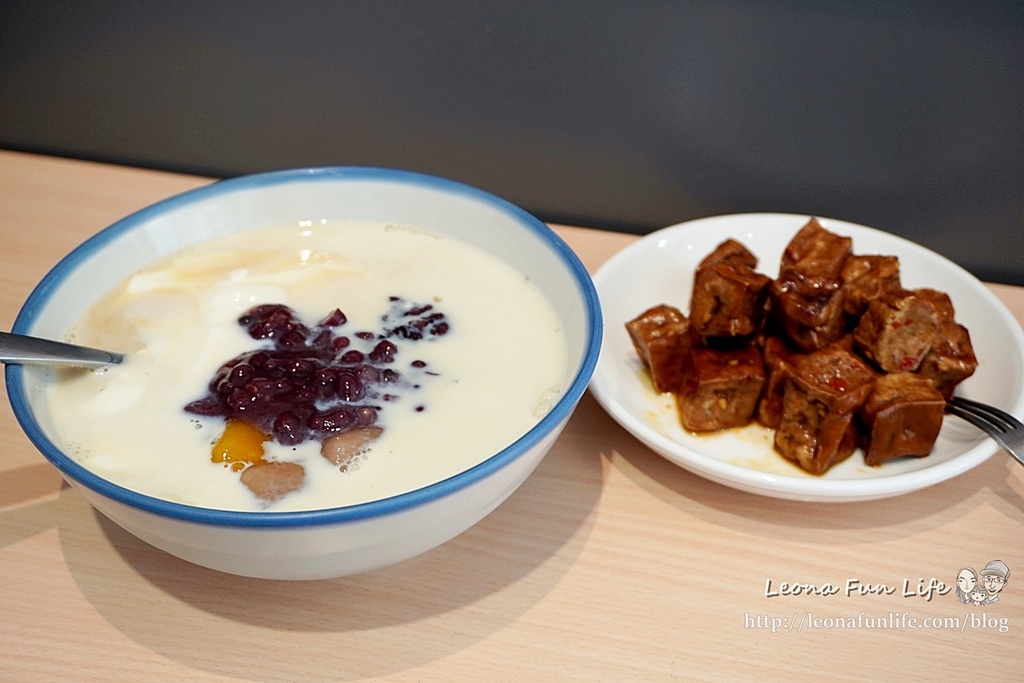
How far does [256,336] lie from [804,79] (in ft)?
3.14

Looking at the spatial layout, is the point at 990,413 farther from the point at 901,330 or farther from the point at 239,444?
the point at 239,444

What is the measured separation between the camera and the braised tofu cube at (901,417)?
1.07 meters

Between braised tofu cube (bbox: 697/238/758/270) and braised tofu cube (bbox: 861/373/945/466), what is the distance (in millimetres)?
264

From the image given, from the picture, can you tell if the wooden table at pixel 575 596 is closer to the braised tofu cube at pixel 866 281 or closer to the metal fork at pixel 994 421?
the metal fork at pixel 994 421

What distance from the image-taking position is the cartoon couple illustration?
1.00 meters

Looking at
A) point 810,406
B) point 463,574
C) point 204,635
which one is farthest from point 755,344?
point 204,635

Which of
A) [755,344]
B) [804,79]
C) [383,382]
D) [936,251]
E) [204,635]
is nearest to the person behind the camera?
[204,635]

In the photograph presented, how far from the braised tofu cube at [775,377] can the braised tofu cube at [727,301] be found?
44mm

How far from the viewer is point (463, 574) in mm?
1004

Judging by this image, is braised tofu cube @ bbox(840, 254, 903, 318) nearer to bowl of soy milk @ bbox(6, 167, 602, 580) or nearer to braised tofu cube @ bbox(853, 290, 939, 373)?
braised tofu cube @ bbox(853, 290, 939, 373)

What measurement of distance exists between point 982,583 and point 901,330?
319 millimetres

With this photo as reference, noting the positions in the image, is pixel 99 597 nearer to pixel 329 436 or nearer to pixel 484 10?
pixel 329 436

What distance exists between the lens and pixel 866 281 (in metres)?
1.21

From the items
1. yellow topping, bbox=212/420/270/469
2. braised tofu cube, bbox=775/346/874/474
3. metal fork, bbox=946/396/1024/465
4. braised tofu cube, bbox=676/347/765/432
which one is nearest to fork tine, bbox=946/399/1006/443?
metal fork, bbox=946/396/1024/465
